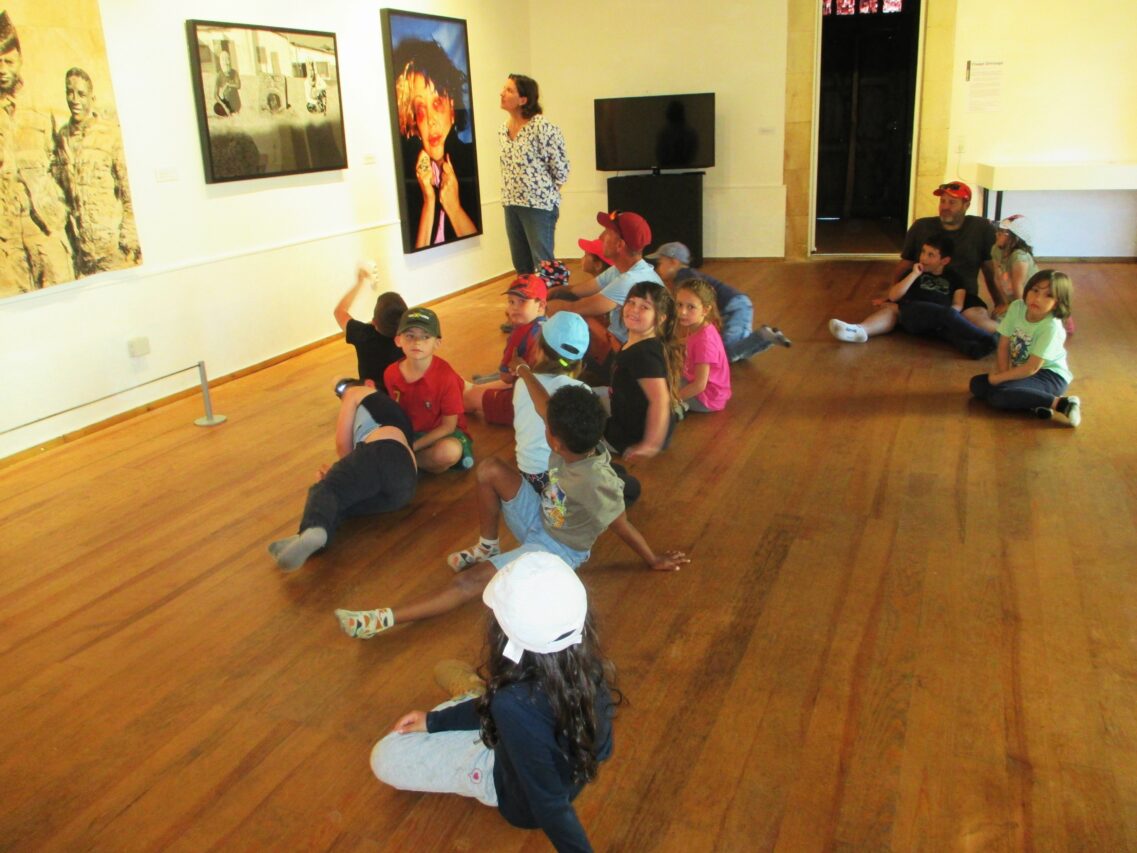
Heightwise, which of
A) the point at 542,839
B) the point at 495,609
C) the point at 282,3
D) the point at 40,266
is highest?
the point at 282,3

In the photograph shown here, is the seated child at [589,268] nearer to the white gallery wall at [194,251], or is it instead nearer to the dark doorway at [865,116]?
the white gallery wall at [194,251]

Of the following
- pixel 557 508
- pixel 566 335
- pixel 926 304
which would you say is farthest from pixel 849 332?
pixel 557 508

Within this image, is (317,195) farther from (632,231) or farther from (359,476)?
(359,476)

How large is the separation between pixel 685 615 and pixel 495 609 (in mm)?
1354

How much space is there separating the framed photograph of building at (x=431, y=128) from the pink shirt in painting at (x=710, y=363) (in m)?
3.48

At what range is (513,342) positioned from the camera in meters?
4.51

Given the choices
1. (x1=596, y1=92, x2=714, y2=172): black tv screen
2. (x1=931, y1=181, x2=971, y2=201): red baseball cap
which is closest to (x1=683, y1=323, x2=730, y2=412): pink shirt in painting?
(x1=931, y1=181, x2=971, y2=201): red baseball cap

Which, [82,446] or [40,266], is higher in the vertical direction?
[40,266]

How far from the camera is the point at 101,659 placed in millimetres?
2775

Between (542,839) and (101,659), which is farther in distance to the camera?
(101,659)

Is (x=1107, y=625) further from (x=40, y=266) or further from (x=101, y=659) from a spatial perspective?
(x=40, y=266)

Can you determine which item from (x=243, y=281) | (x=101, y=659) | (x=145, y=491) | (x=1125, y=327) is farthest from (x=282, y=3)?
(x=1125, y=327)

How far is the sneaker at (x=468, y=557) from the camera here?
3.18 metres

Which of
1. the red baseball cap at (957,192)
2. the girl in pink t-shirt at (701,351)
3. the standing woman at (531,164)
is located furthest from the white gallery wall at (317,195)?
the red baseball cap at (957,192)
